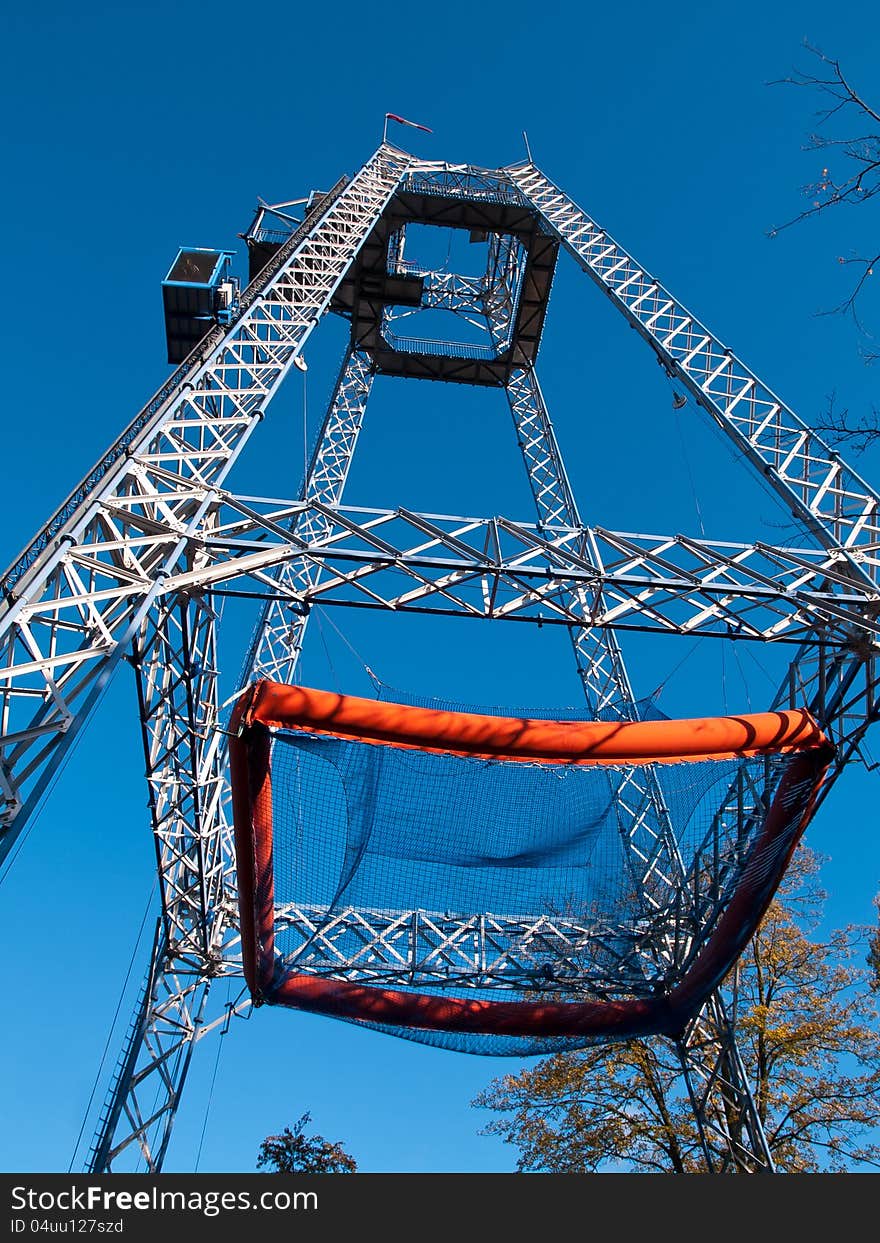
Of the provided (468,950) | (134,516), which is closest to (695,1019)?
(468,950)

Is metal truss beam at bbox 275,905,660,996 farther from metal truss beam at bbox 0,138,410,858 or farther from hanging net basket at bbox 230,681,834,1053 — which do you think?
metal truss beam at bbox 0,138,410,858

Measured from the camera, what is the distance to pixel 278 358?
36.9 feet

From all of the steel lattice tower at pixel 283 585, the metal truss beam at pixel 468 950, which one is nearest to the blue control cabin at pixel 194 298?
the steel lattice tower at pixel 283 585

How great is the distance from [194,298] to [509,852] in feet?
26.6

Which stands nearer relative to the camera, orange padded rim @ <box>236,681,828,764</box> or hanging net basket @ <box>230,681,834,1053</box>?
orange padded rim @ <box>236,681,828,764</box>

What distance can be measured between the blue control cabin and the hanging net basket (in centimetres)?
600

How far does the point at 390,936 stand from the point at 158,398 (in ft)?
24.0

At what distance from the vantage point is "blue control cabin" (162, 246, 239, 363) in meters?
11.7

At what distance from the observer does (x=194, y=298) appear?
38.5ft

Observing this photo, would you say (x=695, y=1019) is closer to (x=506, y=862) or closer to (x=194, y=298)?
(x=506, y=862)

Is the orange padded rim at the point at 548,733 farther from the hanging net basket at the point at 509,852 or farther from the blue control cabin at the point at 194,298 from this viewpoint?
the blue control cabin at the point at 194,298

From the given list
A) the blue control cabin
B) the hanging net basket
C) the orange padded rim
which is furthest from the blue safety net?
the blue control cabin

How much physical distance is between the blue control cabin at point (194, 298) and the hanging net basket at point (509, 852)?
600cm

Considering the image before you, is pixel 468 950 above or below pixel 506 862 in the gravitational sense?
above
